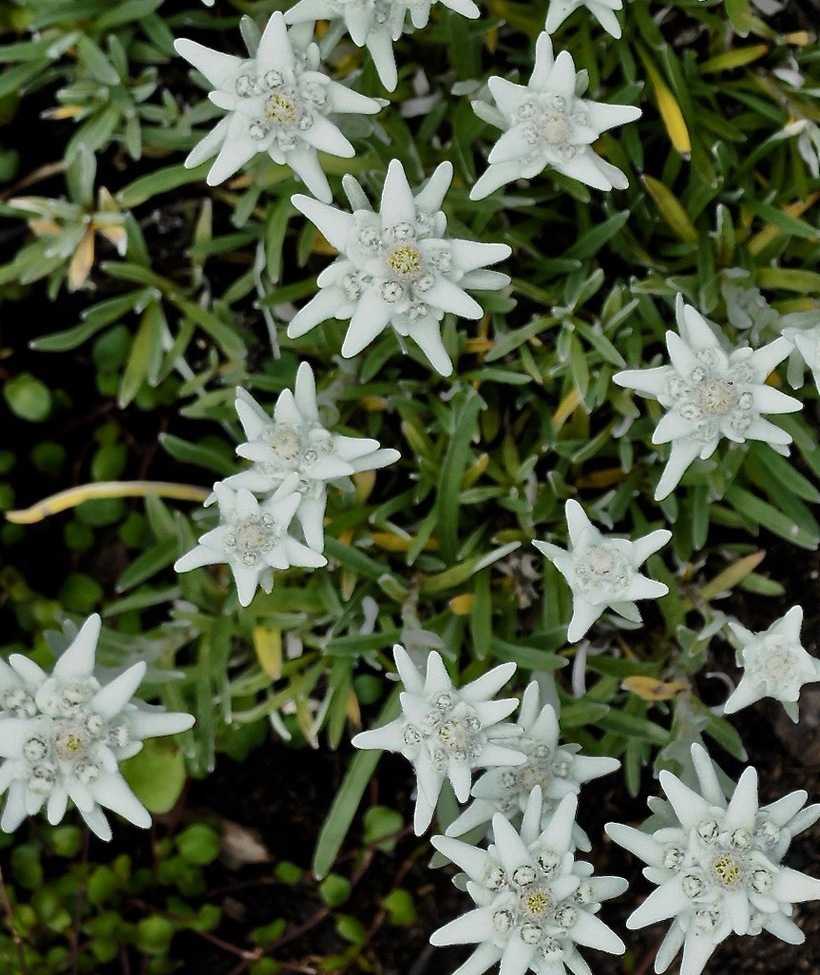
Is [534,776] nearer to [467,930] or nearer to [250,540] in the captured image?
[467,930]

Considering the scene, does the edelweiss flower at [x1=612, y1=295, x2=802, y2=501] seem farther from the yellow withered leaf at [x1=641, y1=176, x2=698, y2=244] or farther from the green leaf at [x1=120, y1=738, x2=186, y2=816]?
the green leaf at [x1=120, y1=738, x2=186, y2=816]

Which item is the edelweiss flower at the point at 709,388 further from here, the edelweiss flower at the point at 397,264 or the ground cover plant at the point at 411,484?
the edelweiss flower at the point at 397,264

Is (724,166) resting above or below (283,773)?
above

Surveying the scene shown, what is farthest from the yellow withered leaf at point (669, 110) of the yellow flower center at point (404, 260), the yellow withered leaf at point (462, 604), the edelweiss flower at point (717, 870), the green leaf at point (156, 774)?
the green leaf at point (156, 774)

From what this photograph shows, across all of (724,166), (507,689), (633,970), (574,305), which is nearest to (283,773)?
(507,689)

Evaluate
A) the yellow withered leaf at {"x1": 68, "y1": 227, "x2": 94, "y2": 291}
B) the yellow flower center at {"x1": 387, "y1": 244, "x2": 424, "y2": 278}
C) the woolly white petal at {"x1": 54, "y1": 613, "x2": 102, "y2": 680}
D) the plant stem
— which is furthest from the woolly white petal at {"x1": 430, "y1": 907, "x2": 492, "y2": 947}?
the yellow withered leaf at {"x1": 68, "y1": 227, "x2": 94, "y2": 291}

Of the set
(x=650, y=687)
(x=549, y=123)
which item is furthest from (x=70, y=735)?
(x=549, y=123)

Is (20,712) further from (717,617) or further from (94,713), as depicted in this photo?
(717,617)
